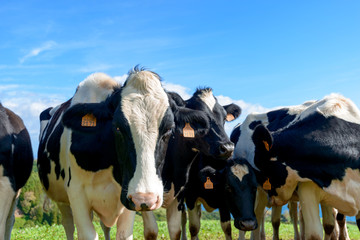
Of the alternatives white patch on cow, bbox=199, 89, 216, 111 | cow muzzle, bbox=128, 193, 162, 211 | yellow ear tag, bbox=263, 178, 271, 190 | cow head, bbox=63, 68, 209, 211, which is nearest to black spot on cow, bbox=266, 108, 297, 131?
yellow ear tag, bbox=263, 178, 271, 190

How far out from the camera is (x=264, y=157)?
25.7ft

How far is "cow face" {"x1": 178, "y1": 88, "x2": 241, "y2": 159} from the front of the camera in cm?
686


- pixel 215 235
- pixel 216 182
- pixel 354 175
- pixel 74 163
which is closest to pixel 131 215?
pixel 74 163

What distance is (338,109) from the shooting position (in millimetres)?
7672

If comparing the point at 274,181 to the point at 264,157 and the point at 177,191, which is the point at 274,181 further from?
the point at 177,191

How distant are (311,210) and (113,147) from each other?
3691mm

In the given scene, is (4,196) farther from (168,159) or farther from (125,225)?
(168,159)

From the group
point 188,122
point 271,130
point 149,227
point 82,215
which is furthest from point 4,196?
point 271,130

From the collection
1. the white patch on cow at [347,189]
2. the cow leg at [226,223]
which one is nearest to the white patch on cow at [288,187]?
the white patch on cow at [347,189]

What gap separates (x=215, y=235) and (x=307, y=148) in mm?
5951

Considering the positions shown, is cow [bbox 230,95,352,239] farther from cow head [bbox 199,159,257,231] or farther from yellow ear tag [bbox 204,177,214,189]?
yellow ear tag [bbox 204,177,214,189]

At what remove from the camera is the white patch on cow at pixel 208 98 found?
321 inches

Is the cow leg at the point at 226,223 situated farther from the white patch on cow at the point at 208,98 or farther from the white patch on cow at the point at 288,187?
the white patch on cow at the point at 208,98

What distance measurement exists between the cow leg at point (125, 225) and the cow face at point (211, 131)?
4.33ft
